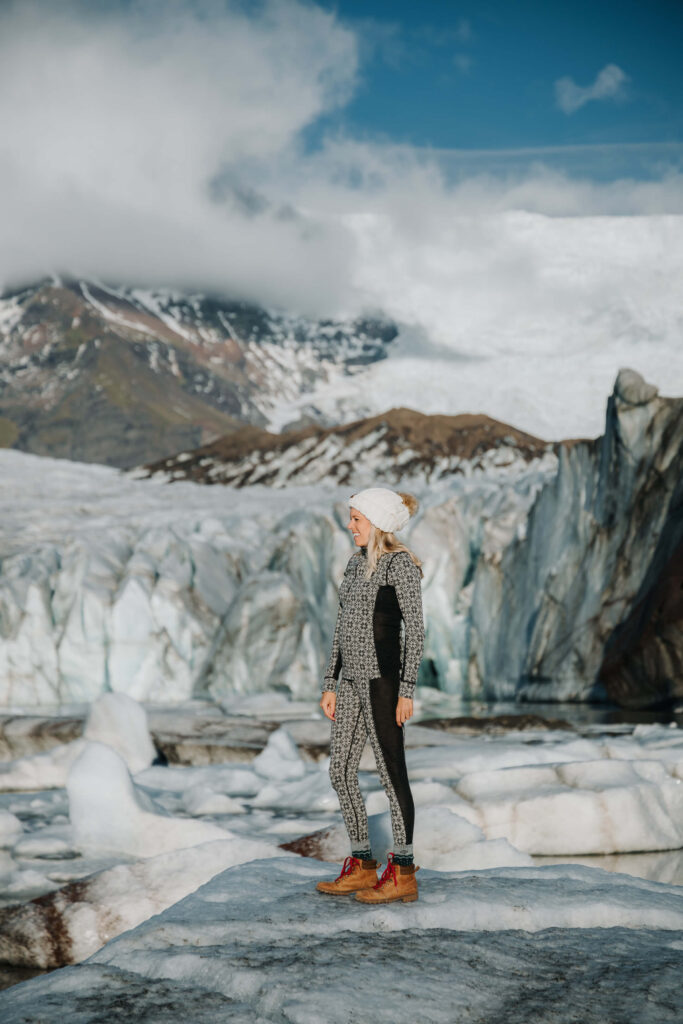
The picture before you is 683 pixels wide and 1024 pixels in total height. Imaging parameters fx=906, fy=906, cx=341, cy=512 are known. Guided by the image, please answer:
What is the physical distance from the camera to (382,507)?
15.7ft

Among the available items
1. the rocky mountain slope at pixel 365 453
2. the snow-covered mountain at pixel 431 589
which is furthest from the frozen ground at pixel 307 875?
the rocky mountain slope at pixel 365 453

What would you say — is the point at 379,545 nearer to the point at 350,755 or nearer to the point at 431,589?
the point at 350,755

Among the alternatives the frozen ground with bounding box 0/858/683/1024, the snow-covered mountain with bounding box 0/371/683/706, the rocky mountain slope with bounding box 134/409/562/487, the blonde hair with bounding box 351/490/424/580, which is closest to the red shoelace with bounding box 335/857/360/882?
the frozen ground with bounding box 0/858/683/1024

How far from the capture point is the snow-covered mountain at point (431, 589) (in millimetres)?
19891

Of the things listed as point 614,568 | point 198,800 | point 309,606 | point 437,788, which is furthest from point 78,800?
point 309,606

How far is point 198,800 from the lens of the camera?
370 inches

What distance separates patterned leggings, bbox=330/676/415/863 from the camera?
4496 mm

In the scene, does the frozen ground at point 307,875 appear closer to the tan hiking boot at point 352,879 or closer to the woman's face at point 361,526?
the tan hiking boot at point 352,879

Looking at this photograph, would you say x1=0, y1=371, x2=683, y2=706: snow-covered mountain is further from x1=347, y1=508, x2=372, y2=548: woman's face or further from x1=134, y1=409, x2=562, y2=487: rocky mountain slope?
x1=134, y1=409, x2=562, y2=487: rocky mountain slope

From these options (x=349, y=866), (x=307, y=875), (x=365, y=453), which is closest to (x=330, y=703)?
(x=349, y=866)

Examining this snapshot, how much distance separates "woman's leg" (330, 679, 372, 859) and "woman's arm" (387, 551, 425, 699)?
0.93 ft

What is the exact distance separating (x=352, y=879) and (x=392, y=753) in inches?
28.0

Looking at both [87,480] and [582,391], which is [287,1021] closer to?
[87,480]

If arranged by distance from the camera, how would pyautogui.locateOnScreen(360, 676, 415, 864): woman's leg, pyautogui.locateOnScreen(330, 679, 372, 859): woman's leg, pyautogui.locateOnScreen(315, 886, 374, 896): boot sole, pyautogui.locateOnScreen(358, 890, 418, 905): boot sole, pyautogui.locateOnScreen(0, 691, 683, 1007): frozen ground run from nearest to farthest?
pyautogui.locateOnScreen(0, 691, 683, 1007): frozen ground < pyautogui.locateOnScreen(358, 890, 418, 905): boot sole < pyautogui.locateOnScreen(360, 676, 415, 864): woman's leg < pyautogui.locateOnScreen(315, 886, 374, 896): boot sole < pyautogui.locateOnScreen(330, 679, 372, 859): woman's leg
